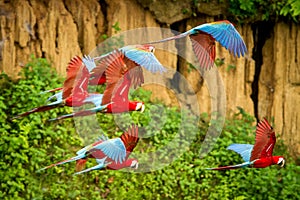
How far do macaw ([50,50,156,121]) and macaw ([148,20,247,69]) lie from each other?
35 centimetres

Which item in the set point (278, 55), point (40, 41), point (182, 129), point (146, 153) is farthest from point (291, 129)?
point (40, 41)

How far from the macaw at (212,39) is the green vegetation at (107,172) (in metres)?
4.08

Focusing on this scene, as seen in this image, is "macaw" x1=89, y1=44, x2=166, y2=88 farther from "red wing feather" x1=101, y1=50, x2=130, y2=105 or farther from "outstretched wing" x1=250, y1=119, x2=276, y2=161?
"outstretched wing" x1=250, y1=119, x2=276, y2=161

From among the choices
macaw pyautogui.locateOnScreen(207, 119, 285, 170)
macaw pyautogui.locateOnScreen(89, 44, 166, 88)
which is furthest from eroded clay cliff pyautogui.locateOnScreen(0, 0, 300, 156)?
macaw pyautogui.locateOnScreen(89, 44, 166, 88)

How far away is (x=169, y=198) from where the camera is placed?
27.4ft

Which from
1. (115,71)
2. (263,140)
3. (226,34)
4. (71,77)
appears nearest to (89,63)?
(115,71)

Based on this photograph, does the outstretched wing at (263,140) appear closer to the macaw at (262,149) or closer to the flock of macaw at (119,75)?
the macaw at (262,149)

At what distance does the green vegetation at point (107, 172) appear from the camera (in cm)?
775

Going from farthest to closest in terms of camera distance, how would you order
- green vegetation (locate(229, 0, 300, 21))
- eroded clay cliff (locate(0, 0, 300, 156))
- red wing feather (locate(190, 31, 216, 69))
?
green vegetation (locate(229, 0, 300, 21))
eroded clay cliff (locate(0, 0, 300, 156))
red wing feather (locate(190, 31, 216, 69))

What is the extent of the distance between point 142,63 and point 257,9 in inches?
240

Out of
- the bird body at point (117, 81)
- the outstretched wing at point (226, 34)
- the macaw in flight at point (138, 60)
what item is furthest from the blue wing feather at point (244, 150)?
the macaw in flight at point (138, 60)

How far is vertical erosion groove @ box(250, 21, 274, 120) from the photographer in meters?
9.74

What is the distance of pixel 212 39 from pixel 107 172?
14.4 ft

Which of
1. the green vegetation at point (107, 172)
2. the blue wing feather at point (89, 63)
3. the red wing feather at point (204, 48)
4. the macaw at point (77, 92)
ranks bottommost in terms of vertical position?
the green vegetation at point (107, 172)
